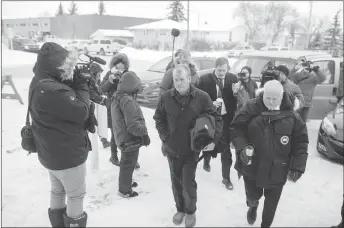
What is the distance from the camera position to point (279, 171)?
3145 millimetres

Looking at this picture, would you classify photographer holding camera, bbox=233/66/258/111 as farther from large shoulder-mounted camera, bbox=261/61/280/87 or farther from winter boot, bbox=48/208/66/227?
winter boot, bbox=48/208/66/227

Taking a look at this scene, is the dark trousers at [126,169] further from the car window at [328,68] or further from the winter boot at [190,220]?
the car window at [328,68]

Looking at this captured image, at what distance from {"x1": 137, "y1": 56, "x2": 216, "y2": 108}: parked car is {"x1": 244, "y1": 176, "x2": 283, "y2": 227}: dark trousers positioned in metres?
4.66

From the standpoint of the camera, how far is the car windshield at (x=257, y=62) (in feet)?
23.8

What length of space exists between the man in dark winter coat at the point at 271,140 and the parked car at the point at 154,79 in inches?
181

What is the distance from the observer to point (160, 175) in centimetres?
488

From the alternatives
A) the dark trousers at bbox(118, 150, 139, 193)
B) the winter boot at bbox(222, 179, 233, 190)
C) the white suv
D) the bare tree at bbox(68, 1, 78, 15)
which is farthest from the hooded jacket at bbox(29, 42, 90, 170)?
the bare tree at bbox(68, 1, 78, 15)

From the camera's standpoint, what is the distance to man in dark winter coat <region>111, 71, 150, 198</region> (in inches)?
147

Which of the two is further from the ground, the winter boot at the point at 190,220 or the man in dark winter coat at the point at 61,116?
the man in dark winter coat at the point at 61,116

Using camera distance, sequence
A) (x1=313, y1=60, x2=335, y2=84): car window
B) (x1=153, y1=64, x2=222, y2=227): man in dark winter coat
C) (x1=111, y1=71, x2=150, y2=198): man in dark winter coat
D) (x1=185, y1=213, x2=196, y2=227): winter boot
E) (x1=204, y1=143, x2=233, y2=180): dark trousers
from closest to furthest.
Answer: (x1=153, y1=64, x2=222, y2=227): man in dark winter coat
(x1=185, y1=213, x2=196, y2=227): winter boot
(x1=111, y1=71, x2=150, y2=198): man in dark winter coat
(x1=204, y1=143, x2=233, y2=180): dark trousers
(x1=313, y1=60, x2=335, y2=84): car window

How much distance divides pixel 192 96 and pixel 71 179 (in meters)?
1.42

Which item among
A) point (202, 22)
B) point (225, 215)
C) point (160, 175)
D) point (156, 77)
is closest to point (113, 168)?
point (160, 175)

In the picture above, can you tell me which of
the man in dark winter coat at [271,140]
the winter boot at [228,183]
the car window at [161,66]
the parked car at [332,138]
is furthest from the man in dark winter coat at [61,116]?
the car window at [161,66]

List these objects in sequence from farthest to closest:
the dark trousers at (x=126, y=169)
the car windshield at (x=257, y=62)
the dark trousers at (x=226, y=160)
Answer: the car windshield at (x=257, y=62), the dark trousers at (x=226, y=160), the dark trousers at (x=126, y=169)
